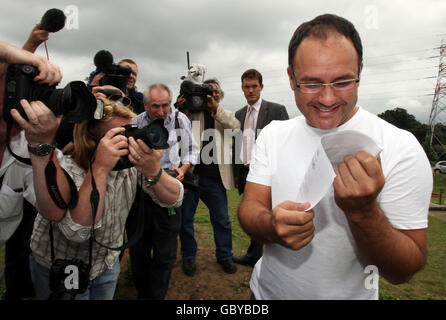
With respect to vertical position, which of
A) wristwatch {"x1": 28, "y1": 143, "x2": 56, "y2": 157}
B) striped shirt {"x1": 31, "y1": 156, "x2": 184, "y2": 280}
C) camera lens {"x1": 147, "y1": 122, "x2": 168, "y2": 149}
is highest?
camera lens {"x1": 147, "y1": 122, "x2": 168, "y2": 149}

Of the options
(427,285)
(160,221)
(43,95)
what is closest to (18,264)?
(160,221)

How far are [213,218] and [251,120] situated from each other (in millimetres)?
1518

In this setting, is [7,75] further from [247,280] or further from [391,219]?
[247,280]

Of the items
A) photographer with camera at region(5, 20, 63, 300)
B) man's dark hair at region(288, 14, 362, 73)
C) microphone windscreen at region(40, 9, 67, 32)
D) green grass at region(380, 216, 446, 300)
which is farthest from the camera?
green grass at region(380, 216, 446, 300)

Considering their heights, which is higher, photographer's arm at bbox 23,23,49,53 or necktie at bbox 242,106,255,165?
photographer's arm at bbox 23,23,49,53

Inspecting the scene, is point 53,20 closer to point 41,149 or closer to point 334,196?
point 41,149

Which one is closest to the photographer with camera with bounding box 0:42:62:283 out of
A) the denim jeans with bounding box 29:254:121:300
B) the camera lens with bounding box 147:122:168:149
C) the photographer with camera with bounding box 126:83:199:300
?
the denim jeans with bounding box 29:254:121:300

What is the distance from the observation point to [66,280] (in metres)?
1.52

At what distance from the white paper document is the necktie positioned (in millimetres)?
2825

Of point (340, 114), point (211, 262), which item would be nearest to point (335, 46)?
point (340, 114)

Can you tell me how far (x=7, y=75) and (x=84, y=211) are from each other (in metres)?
0.76

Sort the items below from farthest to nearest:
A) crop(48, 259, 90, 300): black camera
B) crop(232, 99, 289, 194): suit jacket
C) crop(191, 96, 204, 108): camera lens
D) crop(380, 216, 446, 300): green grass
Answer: crop(232, 99, 289, 194): suit jacket
crop(191, 96, 204, 108): camera lens
crop(380, 216, 446, 300): green grass
crop(48, 259, 90, 300): black camera

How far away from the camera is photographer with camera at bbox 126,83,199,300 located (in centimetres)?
252

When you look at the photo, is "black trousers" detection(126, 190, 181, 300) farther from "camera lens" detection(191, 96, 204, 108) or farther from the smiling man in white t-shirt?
"camera lens" detection(191, 96, 204, 108)
